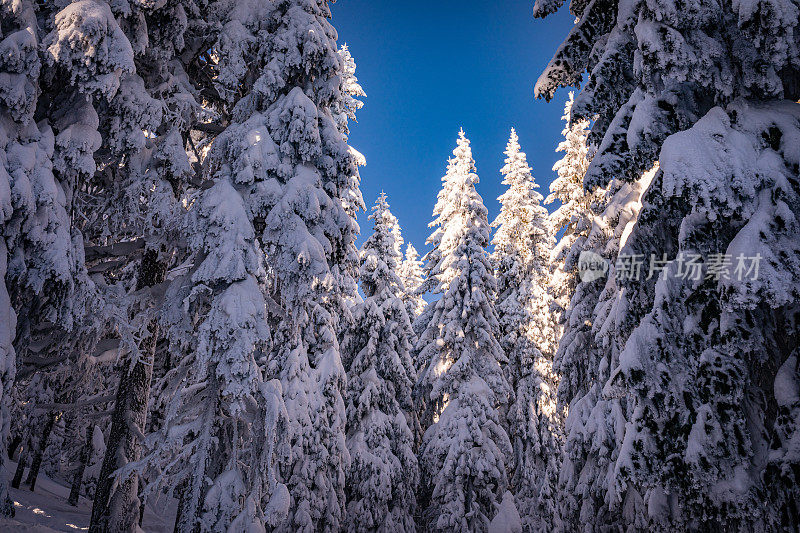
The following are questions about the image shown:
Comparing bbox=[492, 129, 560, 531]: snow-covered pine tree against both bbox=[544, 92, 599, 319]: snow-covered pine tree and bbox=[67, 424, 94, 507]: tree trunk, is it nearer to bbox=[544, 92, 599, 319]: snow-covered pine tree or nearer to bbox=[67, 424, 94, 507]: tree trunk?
bbox=[544, 92, 599, 319]: snow-covered pine tree

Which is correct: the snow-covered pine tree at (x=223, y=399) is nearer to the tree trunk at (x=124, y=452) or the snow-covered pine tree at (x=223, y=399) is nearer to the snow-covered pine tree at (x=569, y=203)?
the tree trunk at (x=124, y=452)

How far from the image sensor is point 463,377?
17953 mm

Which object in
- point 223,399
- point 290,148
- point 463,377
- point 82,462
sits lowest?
point 82,462

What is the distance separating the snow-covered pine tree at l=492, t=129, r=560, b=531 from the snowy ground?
48.7ft

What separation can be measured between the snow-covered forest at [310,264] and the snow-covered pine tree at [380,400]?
0.29 meters

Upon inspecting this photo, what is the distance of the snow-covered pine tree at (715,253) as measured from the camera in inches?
182

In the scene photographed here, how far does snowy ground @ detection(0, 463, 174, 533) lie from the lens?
14.4m

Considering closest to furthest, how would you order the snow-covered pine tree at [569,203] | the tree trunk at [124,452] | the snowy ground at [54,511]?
the tree trunk at [124,452] → the snowy ground at [54,511] → the snow-covered pine tree at [569,203]

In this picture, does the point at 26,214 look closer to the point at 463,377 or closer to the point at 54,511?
the point at 463,377

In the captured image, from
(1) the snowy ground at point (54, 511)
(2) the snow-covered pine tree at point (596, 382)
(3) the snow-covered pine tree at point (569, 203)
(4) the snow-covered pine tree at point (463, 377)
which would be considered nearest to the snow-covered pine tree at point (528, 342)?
(4) the snow-covered pine tree at point (463, 377)

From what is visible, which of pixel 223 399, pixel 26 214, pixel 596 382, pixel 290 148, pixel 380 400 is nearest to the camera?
pixel 26 214

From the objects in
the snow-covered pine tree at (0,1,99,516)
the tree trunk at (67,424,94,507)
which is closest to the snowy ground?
the tree trunk at (67,424,94,507)

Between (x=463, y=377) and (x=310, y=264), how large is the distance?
1091cm

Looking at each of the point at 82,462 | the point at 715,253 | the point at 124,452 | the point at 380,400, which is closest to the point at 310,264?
the point at 124,452
